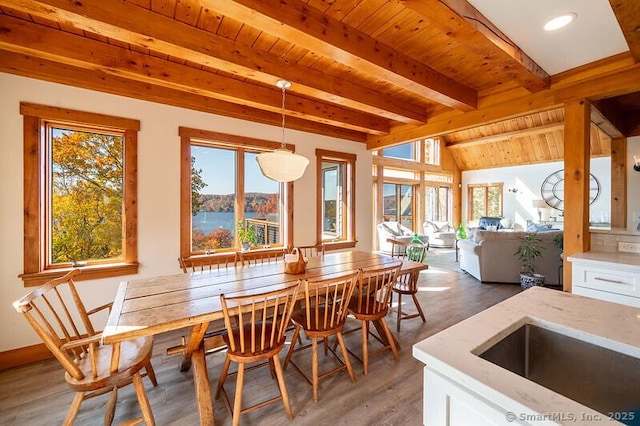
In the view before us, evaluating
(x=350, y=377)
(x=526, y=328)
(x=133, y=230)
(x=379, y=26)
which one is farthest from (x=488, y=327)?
(x=133, y=230)

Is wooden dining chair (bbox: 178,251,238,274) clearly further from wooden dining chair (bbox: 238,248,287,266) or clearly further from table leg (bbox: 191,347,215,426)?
table leg (bbox: 191,347,215,426)

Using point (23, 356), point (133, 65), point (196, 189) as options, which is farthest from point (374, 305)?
point (23, 356)

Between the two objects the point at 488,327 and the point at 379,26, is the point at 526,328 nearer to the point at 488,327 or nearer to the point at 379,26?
the point at 488,327

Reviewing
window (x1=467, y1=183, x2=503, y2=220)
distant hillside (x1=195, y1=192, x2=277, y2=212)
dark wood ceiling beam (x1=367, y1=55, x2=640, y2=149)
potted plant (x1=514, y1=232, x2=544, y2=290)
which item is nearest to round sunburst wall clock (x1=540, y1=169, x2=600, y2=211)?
window (x1=467, y1=183, x2=503, y2=220)

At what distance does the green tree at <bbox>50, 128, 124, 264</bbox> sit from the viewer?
105 inches

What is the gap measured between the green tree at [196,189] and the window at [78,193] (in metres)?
0.60

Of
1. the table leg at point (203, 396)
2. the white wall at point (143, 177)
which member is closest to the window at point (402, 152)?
the white wall at point (143, 177)

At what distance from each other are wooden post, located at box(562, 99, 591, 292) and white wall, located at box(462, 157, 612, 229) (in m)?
7.62

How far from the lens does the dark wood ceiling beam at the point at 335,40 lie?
66.0 inches

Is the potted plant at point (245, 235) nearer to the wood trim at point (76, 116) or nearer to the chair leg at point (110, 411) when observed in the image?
the wood trim at point (76, 116)

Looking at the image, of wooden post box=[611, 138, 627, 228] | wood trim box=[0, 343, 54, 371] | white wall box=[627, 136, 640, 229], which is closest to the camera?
wood trim box=[0, 343, 54, 371]

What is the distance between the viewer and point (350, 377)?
2207 mm

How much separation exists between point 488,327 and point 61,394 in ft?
9.60

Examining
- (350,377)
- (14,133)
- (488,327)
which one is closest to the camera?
(488,327)
